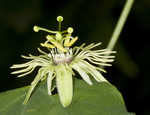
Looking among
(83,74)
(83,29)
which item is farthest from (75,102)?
(83,29)

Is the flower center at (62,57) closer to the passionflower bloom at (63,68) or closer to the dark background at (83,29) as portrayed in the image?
the passionflower bloom at (63,68)

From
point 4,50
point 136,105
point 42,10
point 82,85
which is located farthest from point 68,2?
point 82,85

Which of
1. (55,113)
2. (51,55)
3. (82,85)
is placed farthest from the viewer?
(51,55)

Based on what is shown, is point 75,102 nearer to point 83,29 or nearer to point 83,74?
point 83,74

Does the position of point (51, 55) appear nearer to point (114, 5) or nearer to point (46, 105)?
point (46, 105)

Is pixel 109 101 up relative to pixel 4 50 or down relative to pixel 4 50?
down

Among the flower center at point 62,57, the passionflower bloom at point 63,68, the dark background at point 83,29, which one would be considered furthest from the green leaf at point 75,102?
the dark background at point 83,29
